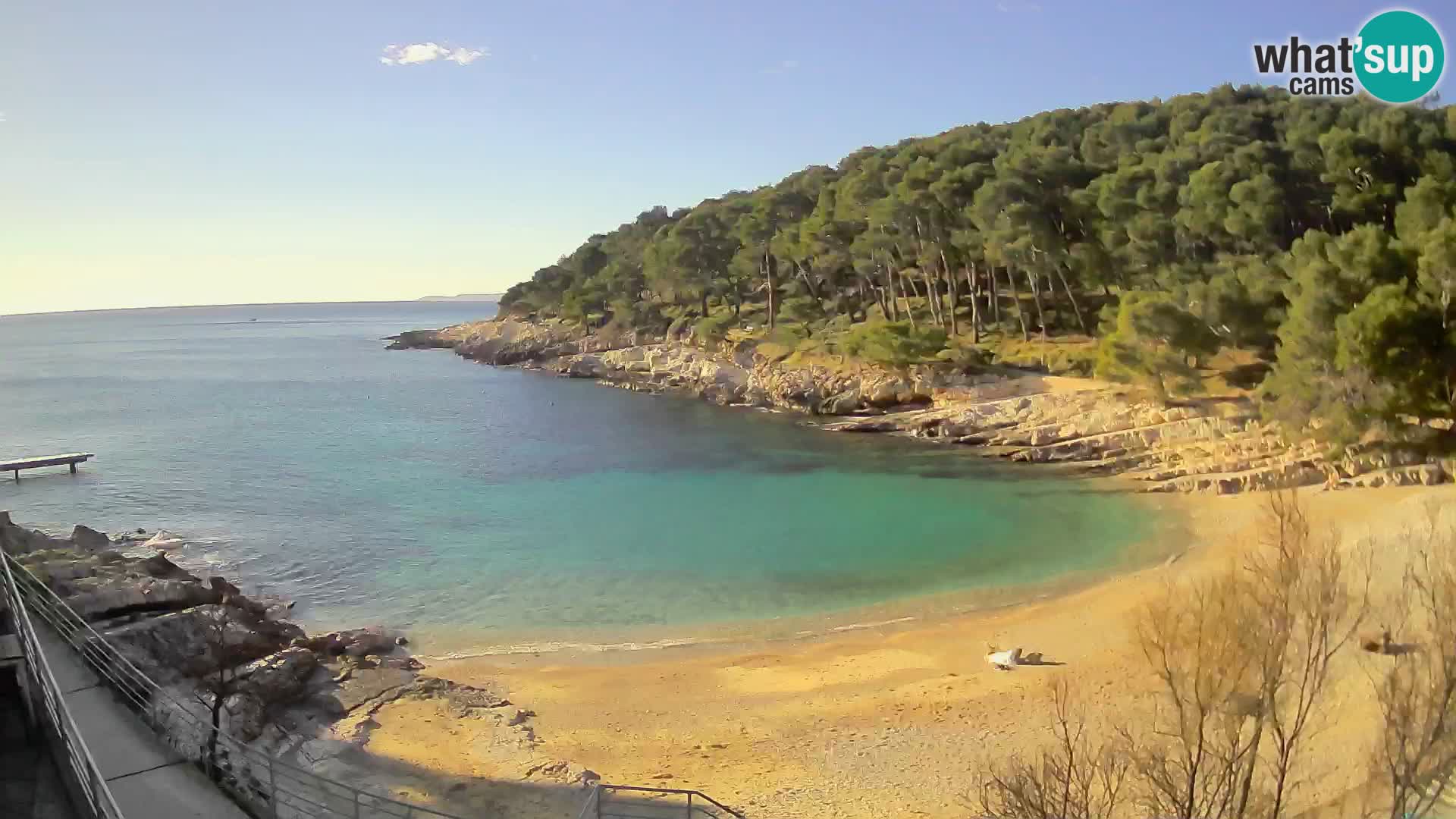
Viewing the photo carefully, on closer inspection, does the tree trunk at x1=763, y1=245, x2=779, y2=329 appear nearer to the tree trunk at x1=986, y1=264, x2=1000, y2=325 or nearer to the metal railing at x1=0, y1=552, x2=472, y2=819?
the tree trunk at x1=986, y1=264, x2=1000, y2=325

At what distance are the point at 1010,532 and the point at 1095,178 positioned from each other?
23285 millimetres

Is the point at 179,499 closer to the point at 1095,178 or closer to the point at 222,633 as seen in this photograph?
the point at 222,633

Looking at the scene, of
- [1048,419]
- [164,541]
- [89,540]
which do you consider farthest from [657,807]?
[1048,419]

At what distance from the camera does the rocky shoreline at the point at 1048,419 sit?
85.1 feet

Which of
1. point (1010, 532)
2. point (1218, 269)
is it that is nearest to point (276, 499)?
point (1010, 532)

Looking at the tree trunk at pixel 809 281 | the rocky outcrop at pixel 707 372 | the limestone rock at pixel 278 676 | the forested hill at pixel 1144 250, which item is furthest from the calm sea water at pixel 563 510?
the tree trunk at pixel 809 281

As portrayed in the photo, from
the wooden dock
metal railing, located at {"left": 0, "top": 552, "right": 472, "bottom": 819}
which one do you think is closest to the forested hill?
metal railing, located at {"left": 0, "top": 552, "right": 472, "bottom": 819}

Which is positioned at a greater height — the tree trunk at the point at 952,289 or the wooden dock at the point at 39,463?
the tree trunk at the point at 952,289

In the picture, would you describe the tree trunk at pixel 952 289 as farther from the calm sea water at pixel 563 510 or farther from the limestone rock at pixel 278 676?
the limestone rock at pixel 278 676

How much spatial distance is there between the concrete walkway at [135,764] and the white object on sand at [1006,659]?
1133 cm

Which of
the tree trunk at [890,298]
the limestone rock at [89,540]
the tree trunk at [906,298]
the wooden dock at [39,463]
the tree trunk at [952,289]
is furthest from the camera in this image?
the tree trunk at [906,298]

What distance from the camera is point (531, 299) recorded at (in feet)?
290

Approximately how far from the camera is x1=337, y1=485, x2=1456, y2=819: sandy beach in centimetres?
1159

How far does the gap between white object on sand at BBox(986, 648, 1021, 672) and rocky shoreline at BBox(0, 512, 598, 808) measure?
23.0 feet
